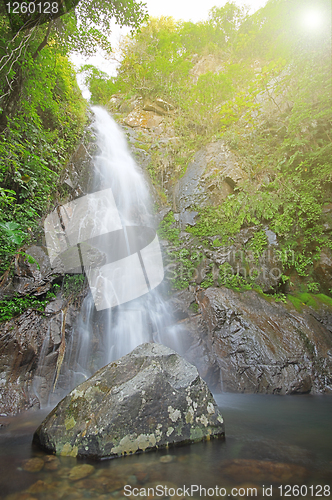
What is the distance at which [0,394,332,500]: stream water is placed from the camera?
1800 mm

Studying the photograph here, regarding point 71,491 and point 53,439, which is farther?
point 53,439

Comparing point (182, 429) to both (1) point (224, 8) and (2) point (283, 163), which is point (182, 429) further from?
(1) point (224, 8)

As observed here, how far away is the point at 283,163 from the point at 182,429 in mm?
9482

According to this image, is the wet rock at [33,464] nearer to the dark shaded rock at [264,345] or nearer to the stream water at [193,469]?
the stream water at [193,469]

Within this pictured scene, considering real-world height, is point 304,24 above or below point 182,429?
above

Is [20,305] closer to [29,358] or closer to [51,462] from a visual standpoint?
[29,358]

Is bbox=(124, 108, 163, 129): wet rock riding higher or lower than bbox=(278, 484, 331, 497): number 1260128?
higher

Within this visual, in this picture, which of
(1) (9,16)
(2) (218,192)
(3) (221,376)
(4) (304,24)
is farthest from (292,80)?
(3) (221,376)

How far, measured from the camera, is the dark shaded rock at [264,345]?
16.9 feet

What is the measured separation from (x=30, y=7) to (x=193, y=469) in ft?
25.9

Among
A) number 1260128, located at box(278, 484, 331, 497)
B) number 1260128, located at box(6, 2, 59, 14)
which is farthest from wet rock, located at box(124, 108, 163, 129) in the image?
number 1260128, located at box(278, 484, 331, 497)

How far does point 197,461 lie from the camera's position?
85.4 inches

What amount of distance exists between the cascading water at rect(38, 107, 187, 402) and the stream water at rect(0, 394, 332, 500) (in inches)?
110

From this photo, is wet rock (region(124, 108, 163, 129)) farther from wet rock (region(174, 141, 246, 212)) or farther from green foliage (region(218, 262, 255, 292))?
green foliage (region(218, 262, 255, 292))
